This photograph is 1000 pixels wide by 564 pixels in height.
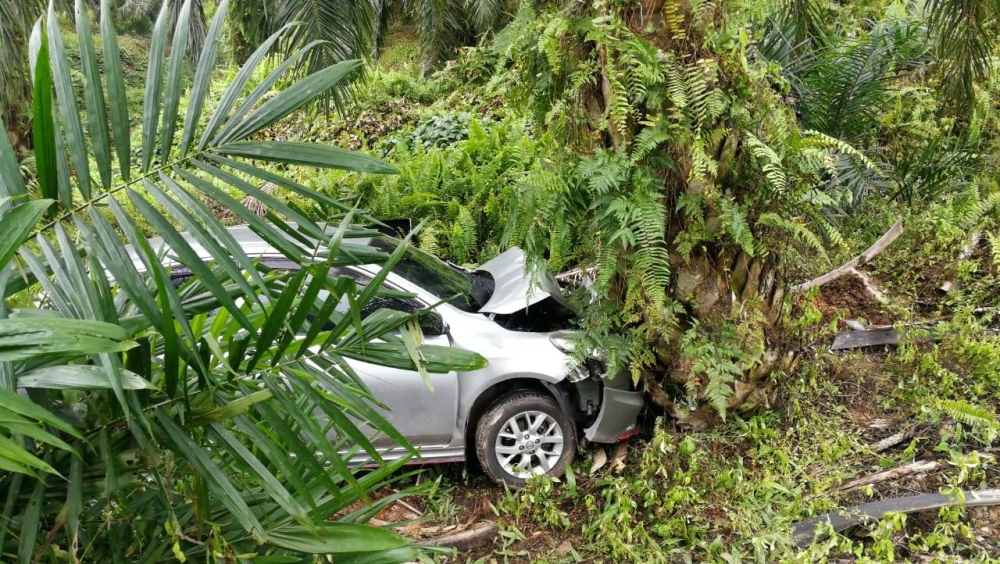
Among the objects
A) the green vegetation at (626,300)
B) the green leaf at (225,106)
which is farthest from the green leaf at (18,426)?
the green leaf at (225,106)

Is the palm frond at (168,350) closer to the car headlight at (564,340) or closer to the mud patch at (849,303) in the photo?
the car headlight at (564,340)

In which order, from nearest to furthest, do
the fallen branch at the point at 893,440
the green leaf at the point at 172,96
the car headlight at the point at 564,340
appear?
the green leaf at the point at 172,96 < the fallen branch at the point at 893,440 < the car headlight at the point at 564,340

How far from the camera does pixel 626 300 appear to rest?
380cm

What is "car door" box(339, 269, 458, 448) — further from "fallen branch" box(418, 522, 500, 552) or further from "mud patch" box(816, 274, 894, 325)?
"mud patch" box(816, 274, 894, 325)

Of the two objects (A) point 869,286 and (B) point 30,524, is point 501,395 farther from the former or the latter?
(A) point 869,286

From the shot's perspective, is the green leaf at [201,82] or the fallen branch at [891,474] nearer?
the green leaf at [201,82]

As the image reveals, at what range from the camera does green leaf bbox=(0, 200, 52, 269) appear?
1.07m

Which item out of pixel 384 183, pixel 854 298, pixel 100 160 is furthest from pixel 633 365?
pixel 384 183

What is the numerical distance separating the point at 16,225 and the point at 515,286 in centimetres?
350

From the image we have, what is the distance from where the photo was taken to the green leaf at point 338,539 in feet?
4.97

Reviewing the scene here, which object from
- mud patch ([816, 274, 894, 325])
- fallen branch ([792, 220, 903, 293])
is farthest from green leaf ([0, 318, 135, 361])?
mud patch ([816, 274, 894, 325])

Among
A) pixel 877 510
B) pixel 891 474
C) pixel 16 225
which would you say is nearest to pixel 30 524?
pixel 16 225

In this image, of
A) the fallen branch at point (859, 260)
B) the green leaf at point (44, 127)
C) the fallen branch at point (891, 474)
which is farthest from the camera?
the fallen branch at point (859, 260)

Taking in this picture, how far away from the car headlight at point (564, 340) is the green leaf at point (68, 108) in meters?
2.88
